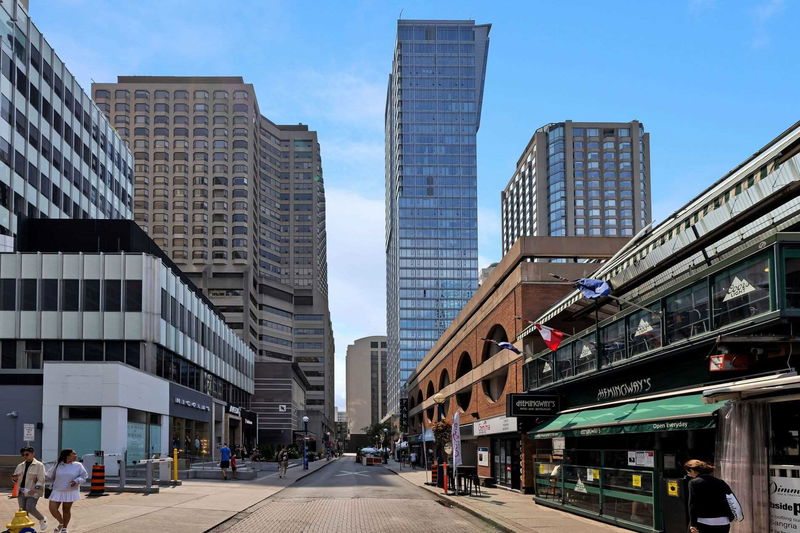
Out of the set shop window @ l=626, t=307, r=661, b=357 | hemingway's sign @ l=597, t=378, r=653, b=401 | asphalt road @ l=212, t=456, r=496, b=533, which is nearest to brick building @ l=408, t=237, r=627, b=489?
asphalt road @ l=212, t=456, r=496, b=533

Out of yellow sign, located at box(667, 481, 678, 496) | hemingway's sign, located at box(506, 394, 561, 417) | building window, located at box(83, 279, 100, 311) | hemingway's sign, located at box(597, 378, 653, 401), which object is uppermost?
building window, located at box(83, 279, 100, 311)

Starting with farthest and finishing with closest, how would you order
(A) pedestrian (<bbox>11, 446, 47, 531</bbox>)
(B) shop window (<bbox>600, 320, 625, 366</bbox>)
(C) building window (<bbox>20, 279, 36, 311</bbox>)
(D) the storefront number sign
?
1. (C) building window (<bbox>20, 279, 36, 311</bbox>)
2. (B) shop window (<bbox>600, 320, 625, 366</bbox>)
3. (A) pedestrian (<bbox>11, 446, 47, 531</bbox>)
4. (D) the storefront number sign

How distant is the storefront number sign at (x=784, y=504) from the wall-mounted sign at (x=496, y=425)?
17852 mm

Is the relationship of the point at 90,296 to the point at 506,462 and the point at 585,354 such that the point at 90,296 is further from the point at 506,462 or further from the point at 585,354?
the point at 585,354

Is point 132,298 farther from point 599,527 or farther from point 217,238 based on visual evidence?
point 217,238

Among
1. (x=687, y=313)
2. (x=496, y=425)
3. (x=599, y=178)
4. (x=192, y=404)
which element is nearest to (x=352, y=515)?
(x=687, y=313)

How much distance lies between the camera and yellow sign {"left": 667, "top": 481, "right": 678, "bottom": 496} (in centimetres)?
1569

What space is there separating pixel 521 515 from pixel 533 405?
19.7 feet

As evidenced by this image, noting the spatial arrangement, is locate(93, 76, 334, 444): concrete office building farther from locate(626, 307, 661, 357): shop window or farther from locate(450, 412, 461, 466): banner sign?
locate(626, 307, 661, 357): shop window

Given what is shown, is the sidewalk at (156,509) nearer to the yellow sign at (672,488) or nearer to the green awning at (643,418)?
the green awning at (643,418)

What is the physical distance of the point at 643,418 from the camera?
16.6 metres

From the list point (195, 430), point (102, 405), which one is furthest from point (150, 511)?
point (195, 430)

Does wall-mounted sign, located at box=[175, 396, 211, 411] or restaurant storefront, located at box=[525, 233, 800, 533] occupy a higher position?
restaurant storefront, located at box=[525, 233, 800, 533]

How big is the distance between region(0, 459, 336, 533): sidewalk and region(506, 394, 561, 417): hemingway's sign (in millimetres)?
8941
